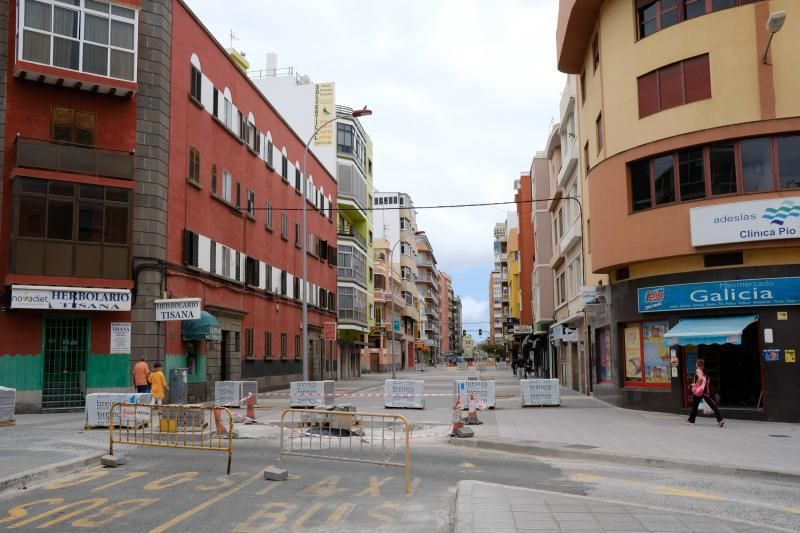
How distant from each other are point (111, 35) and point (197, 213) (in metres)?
7.26

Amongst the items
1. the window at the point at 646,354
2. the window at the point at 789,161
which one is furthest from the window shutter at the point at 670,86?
the window at the point at 646,354

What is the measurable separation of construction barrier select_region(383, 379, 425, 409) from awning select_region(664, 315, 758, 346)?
28.3 ft

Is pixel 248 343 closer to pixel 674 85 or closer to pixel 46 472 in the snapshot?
pixel 674 85

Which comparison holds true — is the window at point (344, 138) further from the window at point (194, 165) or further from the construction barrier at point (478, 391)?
the construction barrier at point (478, 391)

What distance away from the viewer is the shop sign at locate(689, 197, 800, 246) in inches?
757

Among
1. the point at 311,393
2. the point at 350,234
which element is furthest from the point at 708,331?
the point at 350,234

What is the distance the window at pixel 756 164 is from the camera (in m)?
19.9

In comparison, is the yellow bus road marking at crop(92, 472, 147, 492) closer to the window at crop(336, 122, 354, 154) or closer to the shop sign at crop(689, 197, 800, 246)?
the shop sign at crop(689, 197, 800, 246)

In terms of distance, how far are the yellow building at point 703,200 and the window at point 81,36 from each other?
16.2m

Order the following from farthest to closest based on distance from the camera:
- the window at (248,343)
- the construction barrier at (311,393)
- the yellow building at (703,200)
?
the window at (248,343), the construction barrier at (311,393), the yellow building at (703,200)

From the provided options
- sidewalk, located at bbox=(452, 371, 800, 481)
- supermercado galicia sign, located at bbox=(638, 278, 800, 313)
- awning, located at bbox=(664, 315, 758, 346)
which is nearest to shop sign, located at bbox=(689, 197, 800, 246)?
supermercado galicia sign, located at bbox=(638, 278, 800, 313)

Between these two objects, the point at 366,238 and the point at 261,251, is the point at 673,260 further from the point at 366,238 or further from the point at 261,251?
the point at 366,238

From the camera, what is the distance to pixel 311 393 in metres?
25.8

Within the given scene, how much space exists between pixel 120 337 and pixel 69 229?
3.83 meters
